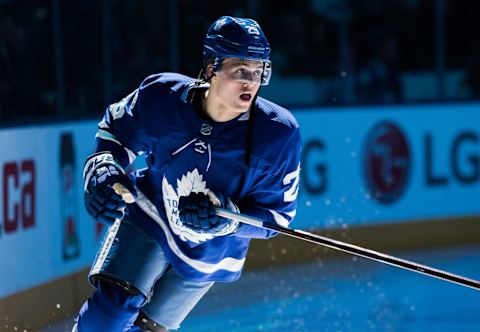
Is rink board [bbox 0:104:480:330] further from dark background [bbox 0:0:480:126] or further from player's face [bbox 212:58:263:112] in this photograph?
player's face [bbox 212:58:263:112]

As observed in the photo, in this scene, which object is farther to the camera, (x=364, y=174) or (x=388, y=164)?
(x=388, y=164)

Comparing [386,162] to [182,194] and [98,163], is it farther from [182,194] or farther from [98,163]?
[98,163]

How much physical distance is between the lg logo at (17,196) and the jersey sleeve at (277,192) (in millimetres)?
1718

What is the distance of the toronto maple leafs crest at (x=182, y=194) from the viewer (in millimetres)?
3939

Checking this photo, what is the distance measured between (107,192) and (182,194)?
0.30m

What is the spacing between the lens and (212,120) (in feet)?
12.9

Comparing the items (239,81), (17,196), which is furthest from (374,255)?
(17,196)

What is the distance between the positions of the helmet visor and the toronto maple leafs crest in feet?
1.18

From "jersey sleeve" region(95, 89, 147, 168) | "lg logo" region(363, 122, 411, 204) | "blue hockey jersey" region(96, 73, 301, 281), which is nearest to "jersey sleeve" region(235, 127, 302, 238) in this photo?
"blue hockey jersey" region(96, 73, 301, 281)

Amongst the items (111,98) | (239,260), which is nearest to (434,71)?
(111,98)

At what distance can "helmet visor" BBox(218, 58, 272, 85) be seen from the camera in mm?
3787

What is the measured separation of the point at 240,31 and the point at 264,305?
2.97 m

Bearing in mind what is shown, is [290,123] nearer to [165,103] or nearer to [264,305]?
[165,103]

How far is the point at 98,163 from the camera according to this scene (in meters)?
3.90
